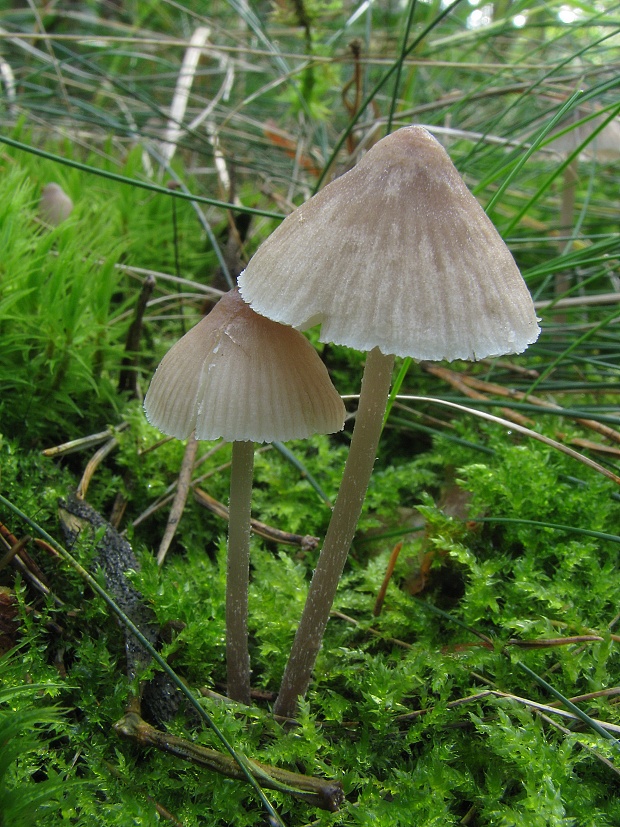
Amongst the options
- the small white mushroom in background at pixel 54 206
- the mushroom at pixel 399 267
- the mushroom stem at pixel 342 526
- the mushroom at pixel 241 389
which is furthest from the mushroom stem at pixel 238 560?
the small white mushroom in background at pixel 54 206

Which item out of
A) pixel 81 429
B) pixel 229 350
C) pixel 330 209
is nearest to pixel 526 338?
pixel 330 209

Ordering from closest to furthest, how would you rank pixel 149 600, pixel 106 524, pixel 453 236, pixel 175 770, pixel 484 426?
pixel 453 236 → pixel 175 770 → pixel 149 600 → pixel 106 524 → pixel 484 426

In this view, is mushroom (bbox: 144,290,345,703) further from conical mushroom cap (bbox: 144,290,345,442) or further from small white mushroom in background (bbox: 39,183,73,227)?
small white mushroom in background (bbox: 39,183,73,227)

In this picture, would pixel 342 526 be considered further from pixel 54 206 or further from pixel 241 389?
pixel 54 206

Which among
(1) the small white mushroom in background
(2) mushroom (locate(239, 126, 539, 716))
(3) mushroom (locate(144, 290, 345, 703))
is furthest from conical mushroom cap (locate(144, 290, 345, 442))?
(1) the small white mushroom in background

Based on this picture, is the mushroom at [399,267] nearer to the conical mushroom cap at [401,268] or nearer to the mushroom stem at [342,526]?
the conical mushroom cap at [401,268]

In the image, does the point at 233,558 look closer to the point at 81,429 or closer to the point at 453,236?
the point at 453,236
